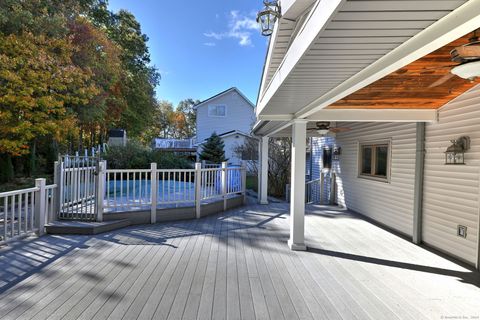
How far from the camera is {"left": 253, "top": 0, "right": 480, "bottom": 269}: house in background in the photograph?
1.55 metres

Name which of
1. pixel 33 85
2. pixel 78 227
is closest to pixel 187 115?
pixel 33 85

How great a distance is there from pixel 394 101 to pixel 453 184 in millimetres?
1485

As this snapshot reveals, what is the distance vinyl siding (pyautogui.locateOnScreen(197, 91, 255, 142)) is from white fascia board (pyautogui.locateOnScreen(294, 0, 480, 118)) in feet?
55.6

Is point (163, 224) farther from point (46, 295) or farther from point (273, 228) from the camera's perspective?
point (46, 295)

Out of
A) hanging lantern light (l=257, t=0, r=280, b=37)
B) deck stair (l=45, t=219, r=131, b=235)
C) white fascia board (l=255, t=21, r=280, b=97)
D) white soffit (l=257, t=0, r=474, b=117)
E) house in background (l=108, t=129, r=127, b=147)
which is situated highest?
hanging lantern light (l=257, t=0, r=280, b=37)

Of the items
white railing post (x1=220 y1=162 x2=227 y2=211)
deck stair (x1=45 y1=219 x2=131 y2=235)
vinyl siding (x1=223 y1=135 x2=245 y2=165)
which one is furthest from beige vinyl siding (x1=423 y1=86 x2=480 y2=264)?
vinyl siding (x1=223 y1=135 x2=245 y2=165)

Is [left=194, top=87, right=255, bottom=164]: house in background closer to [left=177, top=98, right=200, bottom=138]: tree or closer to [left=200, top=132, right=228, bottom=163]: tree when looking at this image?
[left=200, top=132, right=228, bottom=163]: tree

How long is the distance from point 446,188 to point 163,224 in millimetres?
5056

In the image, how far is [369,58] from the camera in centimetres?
203

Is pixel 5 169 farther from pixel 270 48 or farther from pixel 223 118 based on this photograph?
pixel 223 118

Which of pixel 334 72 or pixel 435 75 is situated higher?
pixel 435 75

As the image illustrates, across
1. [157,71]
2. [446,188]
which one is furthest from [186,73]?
[446,188]

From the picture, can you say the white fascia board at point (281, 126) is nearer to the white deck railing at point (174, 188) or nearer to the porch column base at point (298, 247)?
the white deck railing at point (174, 188)

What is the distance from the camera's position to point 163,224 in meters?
5.67
